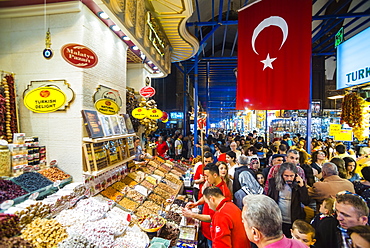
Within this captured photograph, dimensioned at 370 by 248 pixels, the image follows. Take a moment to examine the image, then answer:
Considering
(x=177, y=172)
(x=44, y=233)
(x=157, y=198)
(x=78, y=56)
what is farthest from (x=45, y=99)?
(x=177, y=172)

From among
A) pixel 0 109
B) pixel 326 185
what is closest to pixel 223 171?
pixel 326 185

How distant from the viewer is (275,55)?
4078 millimetres

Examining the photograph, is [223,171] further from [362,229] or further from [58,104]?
[58,104]

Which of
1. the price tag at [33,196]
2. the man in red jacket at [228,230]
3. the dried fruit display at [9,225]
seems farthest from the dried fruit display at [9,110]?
the man in red jacket at [228,230]

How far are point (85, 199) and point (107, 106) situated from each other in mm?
1934

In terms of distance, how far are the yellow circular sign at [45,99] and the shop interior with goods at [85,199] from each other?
0.40 m

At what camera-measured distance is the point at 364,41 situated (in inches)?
155

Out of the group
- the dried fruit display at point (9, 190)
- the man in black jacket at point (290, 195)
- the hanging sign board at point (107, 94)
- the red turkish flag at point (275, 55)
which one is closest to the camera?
the dried fruit display at point (9, 190)

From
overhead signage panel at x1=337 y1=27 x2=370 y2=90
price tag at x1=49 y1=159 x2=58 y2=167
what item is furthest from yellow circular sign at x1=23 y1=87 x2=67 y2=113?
overhead signage panel at x1=337 y1=27 x2=370 y2=90

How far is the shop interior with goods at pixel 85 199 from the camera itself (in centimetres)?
239

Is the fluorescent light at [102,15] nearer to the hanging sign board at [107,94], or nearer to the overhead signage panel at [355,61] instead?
the hanging sign board at [107,94]

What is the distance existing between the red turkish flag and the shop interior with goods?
2853mm

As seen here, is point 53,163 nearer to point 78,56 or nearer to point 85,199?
point 85,199

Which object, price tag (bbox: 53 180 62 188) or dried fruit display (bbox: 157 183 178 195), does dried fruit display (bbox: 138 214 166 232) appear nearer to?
price tag (bbox: 53 180 62 188)
